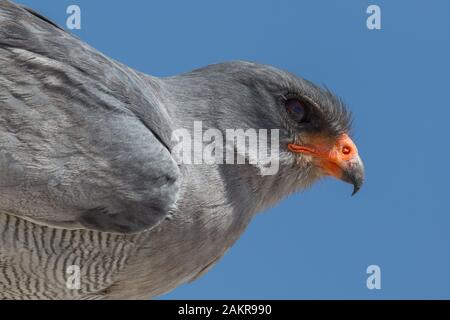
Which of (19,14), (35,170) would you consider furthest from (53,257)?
(19,14)

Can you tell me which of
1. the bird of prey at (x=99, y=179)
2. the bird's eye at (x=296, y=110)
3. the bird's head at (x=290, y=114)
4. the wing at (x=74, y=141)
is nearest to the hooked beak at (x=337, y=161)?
the bird's head at (x=290, y=114)

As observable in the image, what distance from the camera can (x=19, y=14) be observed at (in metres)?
7.27

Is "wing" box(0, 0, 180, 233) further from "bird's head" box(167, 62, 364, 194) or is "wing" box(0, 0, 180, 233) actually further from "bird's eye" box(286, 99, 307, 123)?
"bird's eye" box(286, 99, 307, 123)

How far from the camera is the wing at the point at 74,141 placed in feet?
21.5

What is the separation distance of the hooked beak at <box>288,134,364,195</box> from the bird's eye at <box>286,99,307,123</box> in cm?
24

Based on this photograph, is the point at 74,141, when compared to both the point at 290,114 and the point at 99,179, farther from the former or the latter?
Result: the point at 290,114

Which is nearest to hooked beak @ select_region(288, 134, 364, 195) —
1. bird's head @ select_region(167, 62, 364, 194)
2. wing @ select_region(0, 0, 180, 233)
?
bird's head @ select_region(167, 62, 364, 194)

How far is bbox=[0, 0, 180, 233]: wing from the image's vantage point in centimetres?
654

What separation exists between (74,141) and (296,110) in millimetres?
2321

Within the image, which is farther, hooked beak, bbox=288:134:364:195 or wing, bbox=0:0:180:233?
hooked beak, bbox=288:134:364:195

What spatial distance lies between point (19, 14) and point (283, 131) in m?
2.39

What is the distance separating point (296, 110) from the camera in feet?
27.1

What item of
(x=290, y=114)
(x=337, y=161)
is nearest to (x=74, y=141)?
(x=290, y=114)

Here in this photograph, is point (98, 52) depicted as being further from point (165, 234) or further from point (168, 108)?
point (165, 234)
